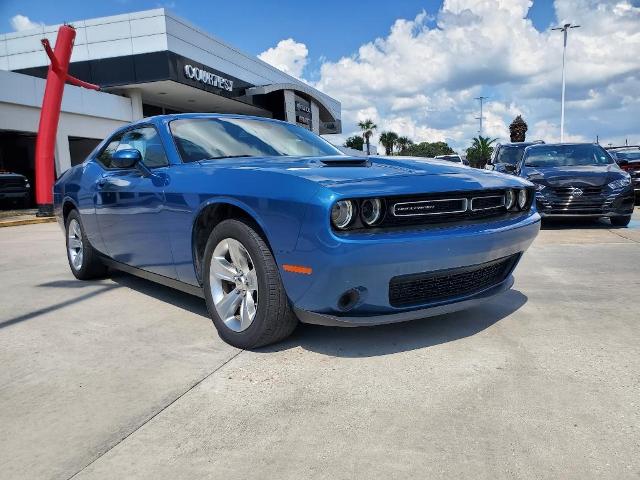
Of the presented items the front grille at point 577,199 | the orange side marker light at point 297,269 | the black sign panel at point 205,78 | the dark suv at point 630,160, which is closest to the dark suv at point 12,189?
the black sign panel at point 205,78

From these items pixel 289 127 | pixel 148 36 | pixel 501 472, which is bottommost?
pixel 501 472

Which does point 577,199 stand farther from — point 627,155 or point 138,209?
point 138,209

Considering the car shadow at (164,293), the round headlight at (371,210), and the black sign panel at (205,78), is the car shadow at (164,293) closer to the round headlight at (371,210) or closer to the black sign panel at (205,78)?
the round headlight at (371,210)

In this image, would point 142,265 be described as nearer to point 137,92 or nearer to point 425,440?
point 425,440

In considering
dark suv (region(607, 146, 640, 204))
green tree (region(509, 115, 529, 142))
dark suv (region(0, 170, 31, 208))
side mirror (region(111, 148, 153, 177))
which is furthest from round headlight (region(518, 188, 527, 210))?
green tree (region(509, 115, 529, 142))

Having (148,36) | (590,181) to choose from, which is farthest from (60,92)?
(590,181)

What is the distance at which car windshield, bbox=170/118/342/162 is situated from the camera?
11.1ft

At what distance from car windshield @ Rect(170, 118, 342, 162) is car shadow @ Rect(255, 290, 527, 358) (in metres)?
1.22

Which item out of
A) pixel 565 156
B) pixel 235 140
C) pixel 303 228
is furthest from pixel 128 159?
pixel 565 156

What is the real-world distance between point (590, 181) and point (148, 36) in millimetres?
19368

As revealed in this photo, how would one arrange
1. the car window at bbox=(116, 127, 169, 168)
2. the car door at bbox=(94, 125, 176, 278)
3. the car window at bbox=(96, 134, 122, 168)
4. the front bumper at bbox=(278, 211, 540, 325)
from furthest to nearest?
the car window at bbox=(96, 134, 122, 168) → the car window at bbox=(116, 127, 169, 168) → the car door at bbox=(94, 125, 176, 278) → the front bumper at bbox=(278, 211, 540, 325)

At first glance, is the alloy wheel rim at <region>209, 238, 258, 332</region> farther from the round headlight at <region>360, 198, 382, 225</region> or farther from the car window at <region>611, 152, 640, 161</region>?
the car window at <region>611, 152, 640, 161</region>

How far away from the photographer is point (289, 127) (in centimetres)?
420

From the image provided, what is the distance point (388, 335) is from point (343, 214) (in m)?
Answer: 0.89
